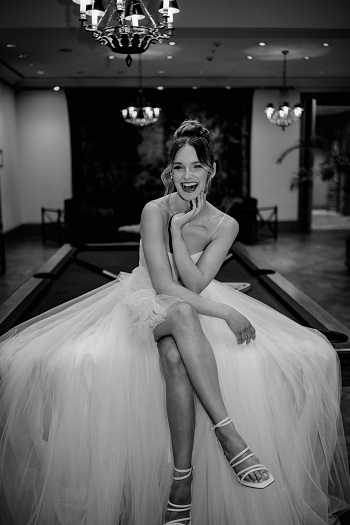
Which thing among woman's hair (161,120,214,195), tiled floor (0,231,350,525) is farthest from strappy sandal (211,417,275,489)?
tiled floor (0,231,350,525)

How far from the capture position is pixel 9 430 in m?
2.14

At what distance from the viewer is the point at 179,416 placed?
202cm

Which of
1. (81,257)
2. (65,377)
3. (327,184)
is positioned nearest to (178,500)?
(65,377)

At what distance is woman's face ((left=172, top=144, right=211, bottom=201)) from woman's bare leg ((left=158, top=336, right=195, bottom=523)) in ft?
A: 2.48

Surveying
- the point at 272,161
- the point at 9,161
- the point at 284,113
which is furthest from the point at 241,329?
the point at 272,161

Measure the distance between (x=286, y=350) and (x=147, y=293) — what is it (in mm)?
594

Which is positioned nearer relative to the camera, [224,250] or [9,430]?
[9,430]

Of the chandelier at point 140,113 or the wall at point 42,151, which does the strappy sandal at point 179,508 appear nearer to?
the chandelier at point 140,113

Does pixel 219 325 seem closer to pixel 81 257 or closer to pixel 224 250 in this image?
pixel 224 250

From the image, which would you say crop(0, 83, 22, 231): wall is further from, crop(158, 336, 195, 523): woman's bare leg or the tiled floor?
crop(158, 336, 195, 523): woman's bare leg

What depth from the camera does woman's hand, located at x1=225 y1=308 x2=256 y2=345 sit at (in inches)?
88.7

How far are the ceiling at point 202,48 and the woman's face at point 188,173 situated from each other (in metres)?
4.42

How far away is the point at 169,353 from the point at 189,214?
0.70 metres

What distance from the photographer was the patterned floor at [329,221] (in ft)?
45.9
